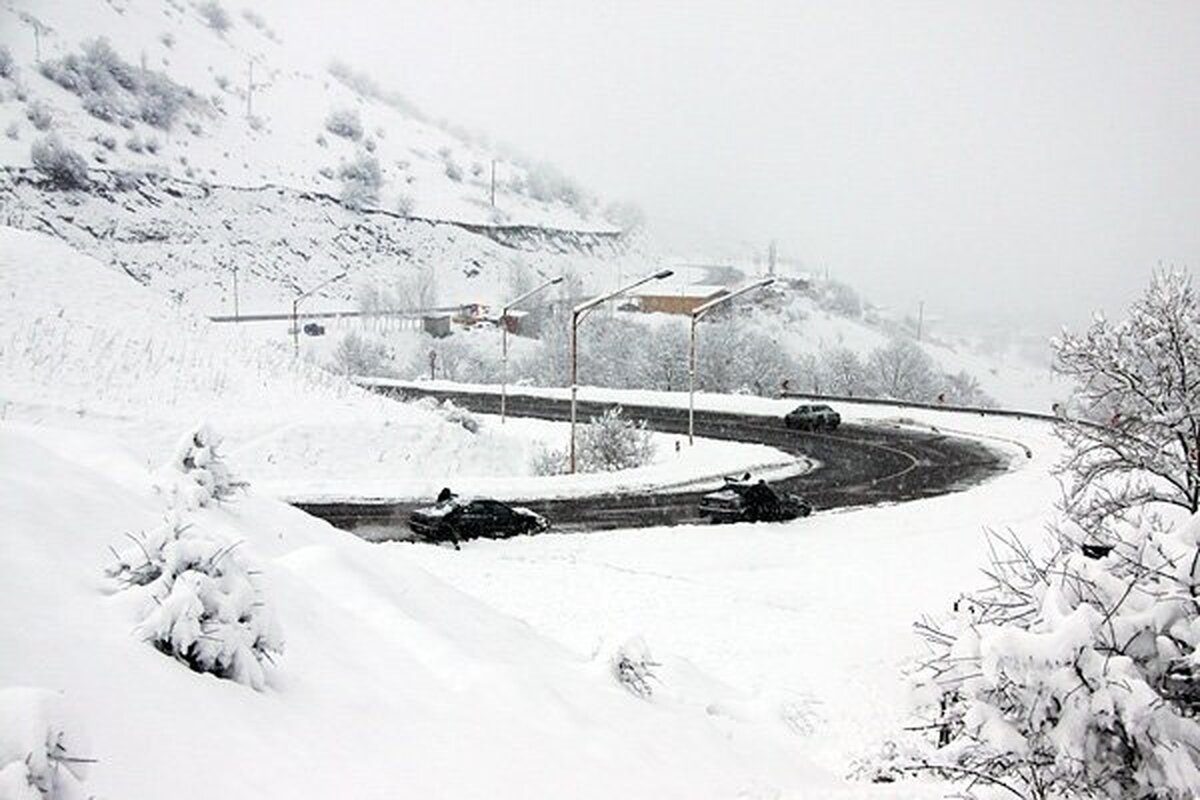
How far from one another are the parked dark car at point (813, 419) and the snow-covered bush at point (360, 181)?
256 feet

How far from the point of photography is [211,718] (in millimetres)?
6887

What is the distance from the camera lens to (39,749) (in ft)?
16.3

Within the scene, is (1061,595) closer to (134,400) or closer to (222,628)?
(222,628)

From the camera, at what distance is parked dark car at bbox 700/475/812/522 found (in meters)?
28.9

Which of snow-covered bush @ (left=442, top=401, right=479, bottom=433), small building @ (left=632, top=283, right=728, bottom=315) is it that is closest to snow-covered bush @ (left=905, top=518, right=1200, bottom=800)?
snow-covered bush @ (left=442, top=401, right=479, bottom=433)

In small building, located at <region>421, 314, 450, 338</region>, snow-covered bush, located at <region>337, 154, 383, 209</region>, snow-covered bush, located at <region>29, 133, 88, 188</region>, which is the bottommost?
small building, located at <region>421, 314, 450, 338</region>

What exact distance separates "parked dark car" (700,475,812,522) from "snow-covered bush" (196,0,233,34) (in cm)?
13793

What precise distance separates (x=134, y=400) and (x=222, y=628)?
28.9m

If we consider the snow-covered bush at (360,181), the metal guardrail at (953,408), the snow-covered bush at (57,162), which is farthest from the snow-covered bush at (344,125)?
the metal guardrail at (953,408)

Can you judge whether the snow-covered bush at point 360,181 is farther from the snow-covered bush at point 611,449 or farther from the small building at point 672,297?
the snow-covered bush at point 611,449

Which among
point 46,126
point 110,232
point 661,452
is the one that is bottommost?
point 661,452

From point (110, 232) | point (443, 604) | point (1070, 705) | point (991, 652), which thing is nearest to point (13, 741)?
point (991, 652)

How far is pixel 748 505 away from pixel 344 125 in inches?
4539

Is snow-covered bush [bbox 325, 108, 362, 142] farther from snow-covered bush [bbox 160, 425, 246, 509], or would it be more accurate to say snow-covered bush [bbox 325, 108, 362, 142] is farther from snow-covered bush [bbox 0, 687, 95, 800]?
snow-covered bush [bbox 0, 687, 95, 800]
